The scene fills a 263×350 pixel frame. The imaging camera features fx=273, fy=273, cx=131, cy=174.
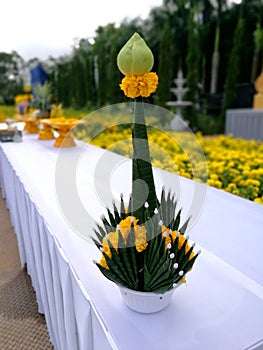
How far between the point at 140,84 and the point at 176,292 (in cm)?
41

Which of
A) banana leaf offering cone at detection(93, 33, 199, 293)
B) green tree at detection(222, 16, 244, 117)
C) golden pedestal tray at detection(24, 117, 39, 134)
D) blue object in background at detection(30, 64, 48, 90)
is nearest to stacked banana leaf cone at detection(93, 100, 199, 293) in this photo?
banana leaf offering cone at detection(93, 33, 199, 293)

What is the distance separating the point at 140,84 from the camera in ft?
1.36

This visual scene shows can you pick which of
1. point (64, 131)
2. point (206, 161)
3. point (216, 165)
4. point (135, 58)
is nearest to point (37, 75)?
point (64, 131)

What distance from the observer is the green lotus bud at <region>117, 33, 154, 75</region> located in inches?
15.9

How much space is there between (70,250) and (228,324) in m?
0.41

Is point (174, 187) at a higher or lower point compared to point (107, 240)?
lower

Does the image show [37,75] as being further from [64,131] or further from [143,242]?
[143,242]

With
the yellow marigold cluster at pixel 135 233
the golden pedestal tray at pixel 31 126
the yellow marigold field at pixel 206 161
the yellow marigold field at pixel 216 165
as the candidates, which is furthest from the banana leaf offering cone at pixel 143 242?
the golden pedestal tray at pixel 31 126

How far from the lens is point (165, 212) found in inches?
19.6

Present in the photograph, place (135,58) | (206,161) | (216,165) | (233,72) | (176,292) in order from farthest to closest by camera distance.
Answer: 1. (233,72)
2. (206,161)
3. (216,165)
4. (176,292)
5. (135,58)

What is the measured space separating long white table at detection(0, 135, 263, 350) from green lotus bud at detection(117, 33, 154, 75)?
0.42 meters

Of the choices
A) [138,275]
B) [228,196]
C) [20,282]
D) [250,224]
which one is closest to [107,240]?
[138,275]

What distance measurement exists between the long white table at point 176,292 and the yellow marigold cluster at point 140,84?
1.28ft

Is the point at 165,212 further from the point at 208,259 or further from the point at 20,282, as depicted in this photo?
the point at 20,282
